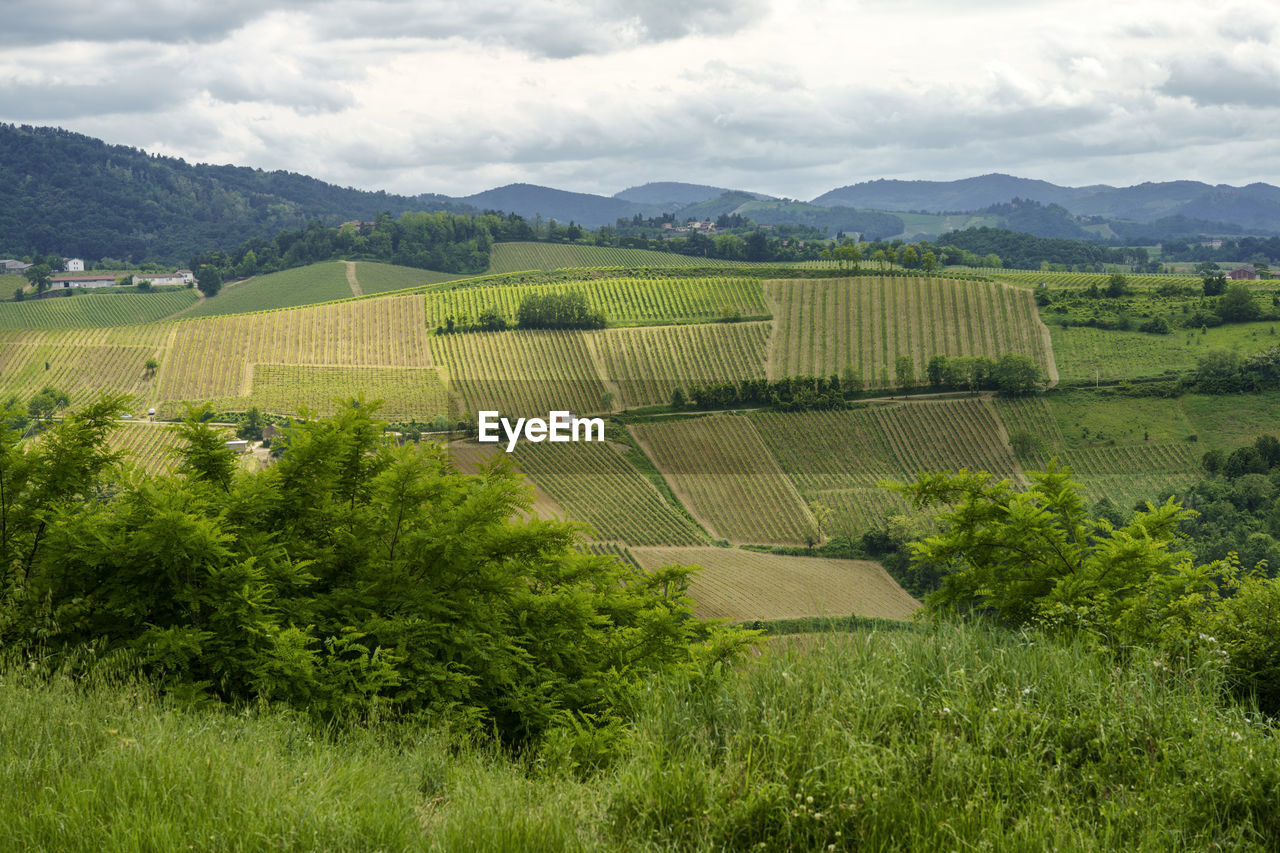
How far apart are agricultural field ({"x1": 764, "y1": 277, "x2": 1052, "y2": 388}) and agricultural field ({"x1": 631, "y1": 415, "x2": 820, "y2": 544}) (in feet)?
59.9

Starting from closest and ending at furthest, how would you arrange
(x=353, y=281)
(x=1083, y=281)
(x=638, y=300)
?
(x=1083, y=281) → (x=638, y=300) → (x=353, y=281)

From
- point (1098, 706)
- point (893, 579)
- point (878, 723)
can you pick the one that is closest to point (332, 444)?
point (878, 723)

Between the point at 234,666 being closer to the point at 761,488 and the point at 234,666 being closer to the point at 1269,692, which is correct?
the point at 1269,692

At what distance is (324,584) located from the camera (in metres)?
13.3

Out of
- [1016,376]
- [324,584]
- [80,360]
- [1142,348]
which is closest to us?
[324,584]

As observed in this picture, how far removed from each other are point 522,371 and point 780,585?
57040 mm

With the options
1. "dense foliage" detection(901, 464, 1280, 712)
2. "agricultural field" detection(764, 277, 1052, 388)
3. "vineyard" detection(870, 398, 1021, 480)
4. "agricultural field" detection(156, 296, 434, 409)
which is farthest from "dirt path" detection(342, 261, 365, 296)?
"dense foliage" detection(901, 464, 1280, 712)

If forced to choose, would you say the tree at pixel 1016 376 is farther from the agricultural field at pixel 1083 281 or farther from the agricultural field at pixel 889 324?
the agricultural field at pixel 1083 281

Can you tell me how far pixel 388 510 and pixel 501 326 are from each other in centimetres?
11979

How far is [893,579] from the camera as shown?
256 feet

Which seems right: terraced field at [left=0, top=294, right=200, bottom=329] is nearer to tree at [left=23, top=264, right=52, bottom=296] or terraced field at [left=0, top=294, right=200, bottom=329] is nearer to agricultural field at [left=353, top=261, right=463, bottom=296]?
tree at [left=23, top=264, right=52, bottom=296]

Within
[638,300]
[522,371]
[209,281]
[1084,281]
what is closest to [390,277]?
[209,281]

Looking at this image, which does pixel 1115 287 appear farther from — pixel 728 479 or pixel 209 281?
pixel 209 281

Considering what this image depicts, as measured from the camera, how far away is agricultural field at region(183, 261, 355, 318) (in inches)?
6767
